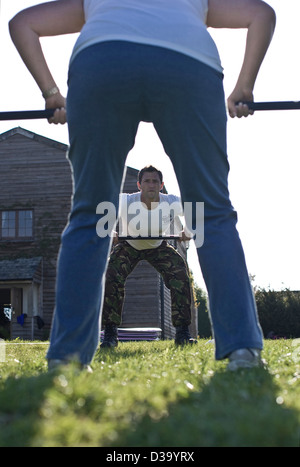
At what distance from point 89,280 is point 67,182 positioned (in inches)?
828

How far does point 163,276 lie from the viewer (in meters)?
5.84

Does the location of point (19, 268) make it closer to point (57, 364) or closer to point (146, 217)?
point (146, 217)

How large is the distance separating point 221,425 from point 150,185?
5.24 meters

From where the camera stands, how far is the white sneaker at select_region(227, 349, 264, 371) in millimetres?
2215

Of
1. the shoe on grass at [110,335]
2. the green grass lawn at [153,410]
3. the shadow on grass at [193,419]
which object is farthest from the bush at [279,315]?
the shadow on grass at [193,419]

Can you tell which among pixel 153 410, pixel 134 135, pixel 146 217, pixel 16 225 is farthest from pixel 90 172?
pixel 16 225

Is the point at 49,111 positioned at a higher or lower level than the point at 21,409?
higher

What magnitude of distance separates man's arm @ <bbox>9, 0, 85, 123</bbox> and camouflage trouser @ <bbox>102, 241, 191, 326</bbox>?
11.1 feet

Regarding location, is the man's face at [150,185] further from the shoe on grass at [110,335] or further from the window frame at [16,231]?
the window frame at [16,231]

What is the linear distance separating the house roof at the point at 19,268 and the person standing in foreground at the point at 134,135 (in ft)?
62.4

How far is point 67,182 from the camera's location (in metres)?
22.9

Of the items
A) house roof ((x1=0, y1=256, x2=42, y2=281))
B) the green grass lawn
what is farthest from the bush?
the green grass lawn

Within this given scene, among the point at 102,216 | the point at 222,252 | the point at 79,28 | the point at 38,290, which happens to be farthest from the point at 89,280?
the point at 38,290
